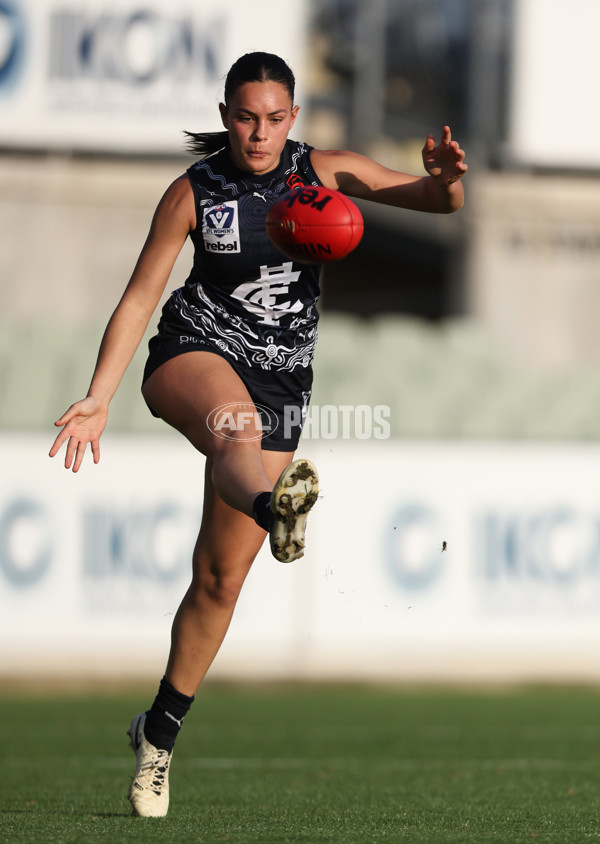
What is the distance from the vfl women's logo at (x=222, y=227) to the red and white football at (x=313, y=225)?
0.49ft

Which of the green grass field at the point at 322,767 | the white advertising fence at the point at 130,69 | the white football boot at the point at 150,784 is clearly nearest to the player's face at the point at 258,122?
the white football boot at the point at 150,784

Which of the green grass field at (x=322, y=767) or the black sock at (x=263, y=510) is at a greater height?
the black sock at (x=263, y=510)

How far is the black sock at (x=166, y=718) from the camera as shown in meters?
4.56

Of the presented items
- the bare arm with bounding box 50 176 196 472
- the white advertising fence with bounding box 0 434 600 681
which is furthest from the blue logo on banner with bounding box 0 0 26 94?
the bare arm with bounding box 50 176 196 472

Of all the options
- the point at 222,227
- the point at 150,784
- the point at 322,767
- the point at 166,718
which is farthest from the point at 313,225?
the point at 322,767

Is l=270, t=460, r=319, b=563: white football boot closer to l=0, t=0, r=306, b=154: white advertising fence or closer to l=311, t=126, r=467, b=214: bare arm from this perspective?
l=311, t=126, r=467, b=214: bare arm

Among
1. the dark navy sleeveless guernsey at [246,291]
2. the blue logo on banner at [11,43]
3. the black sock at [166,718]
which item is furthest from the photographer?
the blue logo on banner at [11,43]

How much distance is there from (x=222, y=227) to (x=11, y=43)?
35.7ft

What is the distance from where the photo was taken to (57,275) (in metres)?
14.9

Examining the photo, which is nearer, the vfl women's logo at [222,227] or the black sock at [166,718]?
the vfl women's logo at [222,227]

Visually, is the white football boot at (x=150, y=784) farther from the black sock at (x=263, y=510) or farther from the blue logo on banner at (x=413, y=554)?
the blue logo on banner at (x=413, y=554)

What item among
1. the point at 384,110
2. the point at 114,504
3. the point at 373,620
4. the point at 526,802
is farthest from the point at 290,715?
the point at 384,110

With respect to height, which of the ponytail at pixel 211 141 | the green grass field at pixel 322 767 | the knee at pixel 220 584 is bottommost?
the green grass field at pixel 322 767

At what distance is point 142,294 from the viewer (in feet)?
14.4
